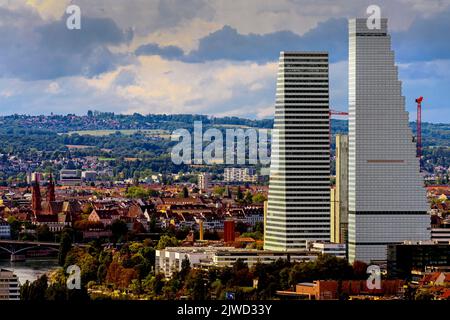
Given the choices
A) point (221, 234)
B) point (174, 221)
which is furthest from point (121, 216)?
point (221, 234)

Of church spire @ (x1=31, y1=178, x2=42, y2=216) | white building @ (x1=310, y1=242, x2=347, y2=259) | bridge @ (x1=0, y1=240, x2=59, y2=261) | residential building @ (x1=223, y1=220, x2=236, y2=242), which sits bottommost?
bridge @ (x1=0, y1=240, x2=59, y2=261)

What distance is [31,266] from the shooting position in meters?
59.8

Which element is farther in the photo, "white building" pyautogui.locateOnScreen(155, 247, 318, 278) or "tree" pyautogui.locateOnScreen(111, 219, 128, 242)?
"tree" pyautogui.locateOnScreen(111, 219, 128, 242)

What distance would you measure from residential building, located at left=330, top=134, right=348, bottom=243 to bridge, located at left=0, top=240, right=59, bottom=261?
583 inches

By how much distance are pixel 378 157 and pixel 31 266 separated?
12.9 meters

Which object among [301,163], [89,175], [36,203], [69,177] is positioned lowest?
[36,203]

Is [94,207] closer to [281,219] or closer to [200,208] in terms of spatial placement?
[200,208]

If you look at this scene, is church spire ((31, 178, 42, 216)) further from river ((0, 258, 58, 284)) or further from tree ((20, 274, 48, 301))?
tree ((20, 274, 48, 301))

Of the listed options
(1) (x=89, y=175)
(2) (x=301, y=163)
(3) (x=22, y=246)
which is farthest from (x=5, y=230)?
(1) (x=89, y=175)

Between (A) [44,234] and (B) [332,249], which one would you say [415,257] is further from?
(A) [44,234]

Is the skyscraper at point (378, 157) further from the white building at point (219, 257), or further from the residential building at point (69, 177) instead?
the residential building at point (69, 177)

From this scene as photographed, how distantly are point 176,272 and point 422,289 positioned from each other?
7.81 metres

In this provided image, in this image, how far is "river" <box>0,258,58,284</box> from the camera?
177ft

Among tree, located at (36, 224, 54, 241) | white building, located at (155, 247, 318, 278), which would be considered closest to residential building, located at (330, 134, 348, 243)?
white building, located at (155, 247, 318, 278)
